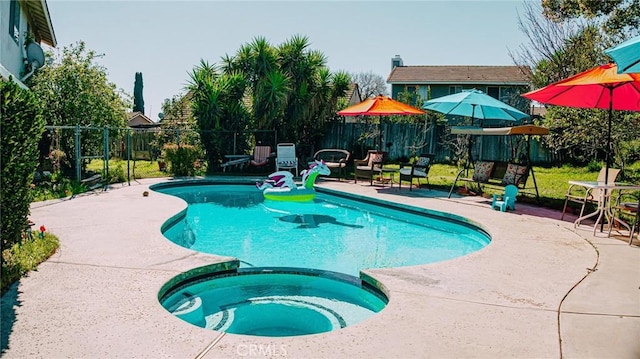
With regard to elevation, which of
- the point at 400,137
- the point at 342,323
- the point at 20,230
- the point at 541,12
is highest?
the point at 541,12

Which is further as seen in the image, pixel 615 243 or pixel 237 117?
pixel 237 117

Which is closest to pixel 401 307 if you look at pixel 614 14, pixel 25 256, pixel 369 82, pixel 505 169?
Result: pixel 25 256

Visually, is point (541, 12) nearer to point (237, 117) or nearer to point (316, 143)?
point (316, 143)

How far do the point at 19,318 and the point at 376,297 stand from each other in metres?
3.02

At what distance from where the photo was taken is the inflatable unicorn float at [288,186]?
1080 centimetres

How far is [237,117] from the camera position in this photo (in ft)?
51.1

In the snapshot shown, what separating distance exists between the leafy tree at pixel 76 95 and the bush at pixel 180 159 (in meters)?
1.76

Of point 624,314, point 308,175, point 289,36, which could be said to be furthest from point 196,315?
point 289,36

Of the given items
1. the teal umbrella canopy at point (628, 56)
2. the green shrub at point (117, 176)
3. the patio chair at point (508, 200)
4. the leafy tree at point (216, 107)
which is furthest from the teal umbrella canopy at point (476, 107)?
the green shrub at point (117, 176)

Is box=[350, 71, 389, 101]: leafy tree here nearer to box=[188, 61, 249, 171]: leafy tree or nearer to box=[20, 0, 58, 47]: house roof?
box=[188, 61, 249, 171]: leafy tree

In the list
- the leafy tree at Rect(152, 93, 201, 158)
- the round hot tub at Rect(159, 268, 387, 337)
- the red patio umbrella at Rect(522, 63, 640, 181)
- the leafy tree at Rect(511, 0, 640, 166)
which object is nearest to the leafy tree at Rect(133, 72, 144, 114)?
the leafy tree at Rect(152, 93, 201, 158)

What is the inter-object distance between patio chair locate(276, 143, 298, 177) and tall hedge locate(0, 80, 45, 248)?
959 centimetres

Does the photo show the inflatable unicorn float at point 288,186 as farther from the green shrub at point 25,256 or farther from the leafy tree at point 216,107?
the green shrub at point 25,256

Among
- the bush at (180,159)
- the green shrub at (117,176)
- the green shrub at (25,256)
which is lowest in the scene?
the green shrub at (25,256)
